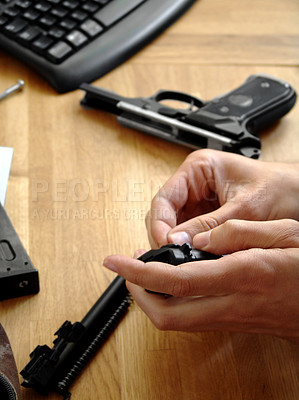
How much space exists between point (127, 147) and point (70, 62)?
0.76 ft

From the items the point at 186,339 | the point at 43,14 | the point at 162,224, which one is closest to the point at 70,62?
the point at 43,14

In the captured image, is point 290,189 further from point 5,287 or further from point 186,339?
point 5,287

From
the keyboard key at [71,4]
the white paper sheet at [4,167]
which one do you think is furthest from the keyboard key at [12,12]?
the white paper sheet at [4,167]

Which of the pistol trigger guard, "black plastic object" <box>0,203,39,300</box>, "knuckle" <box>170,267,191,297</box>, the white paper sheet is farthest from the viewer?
the pistol trigger guard

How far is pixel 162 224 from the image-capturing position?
30.0 inches

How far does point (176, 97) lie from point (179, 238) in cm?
43

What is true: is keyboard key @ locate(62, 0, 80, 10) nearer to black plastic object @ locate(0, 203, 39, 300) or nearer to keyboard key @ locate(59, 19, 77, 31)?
keyboard key @ locate(59, 19, 77, 31)

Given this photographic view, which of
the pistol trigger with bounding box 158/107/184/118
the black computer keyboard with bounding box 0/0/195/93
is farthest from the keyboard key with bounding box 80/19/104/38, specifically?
the pistol trigger with bounding box 158/107/184/118

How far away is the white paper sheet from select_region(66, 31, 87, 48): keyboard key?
274 mm

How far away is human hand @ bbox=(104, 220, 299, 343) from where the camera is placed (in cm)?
63

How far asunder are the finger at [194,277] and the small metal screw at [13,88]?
576 mm

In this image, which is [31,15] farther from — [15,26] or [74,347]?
[74,347]

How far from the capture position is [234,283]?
2.07 feet

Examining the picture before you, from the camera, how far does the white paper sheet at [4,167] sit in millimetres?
888
